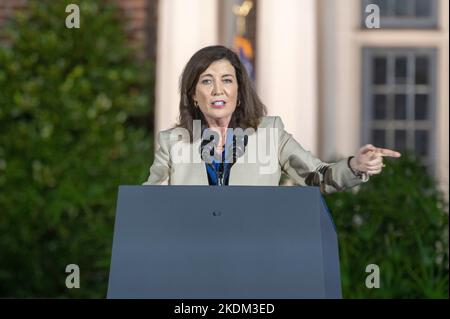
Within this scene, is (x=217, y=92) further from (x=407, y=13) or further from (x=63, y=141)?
(x=407, y=13)

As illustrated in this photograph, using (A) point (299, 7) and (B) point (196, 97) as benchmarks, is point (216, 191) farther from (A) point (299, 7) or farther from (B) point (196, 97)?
(A) point (299, 7)

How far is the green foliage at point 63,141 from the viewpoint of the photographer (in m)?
5.33

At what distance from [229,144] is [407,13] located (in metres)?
4.31

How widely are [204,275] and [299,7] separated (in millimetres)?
3982

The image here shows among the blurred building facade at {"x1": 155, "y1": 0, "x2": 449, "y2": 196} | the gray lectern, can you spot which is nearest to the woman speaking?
the gray lectern

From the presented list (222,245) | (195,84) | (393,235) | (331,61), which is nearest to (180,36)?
(331,61)

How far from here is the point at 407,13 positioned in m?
5.82

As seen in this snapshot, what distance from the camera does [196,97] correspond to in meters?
1.90

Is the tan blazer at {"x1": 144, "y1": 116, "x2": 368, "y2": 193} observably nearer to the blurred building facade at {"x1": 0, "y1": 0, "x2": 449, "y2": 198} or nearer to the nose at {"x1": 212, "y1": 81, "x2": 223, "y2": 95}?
the nose at {"x1": 212, "y1": 81, "x2": 223, "y2": 95}

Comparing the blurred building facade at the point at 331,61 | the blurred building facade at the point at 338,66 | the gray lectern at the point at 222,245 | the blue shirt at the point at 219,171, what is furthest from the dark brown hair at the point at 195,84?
the blurred building facade at the point at 338,66

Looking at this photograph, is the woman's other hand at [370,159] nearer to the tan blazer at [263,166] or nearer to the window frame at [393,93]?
the tan blazer at [263,166]

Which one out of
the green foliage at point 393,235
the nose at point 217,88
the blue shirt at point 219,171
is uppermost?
the nose at point 217,88

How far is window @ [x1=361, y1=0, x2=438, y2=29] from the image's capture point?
573 centimetres

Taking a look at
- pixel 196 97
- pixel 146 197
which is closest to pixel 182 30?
pixel 196 97
